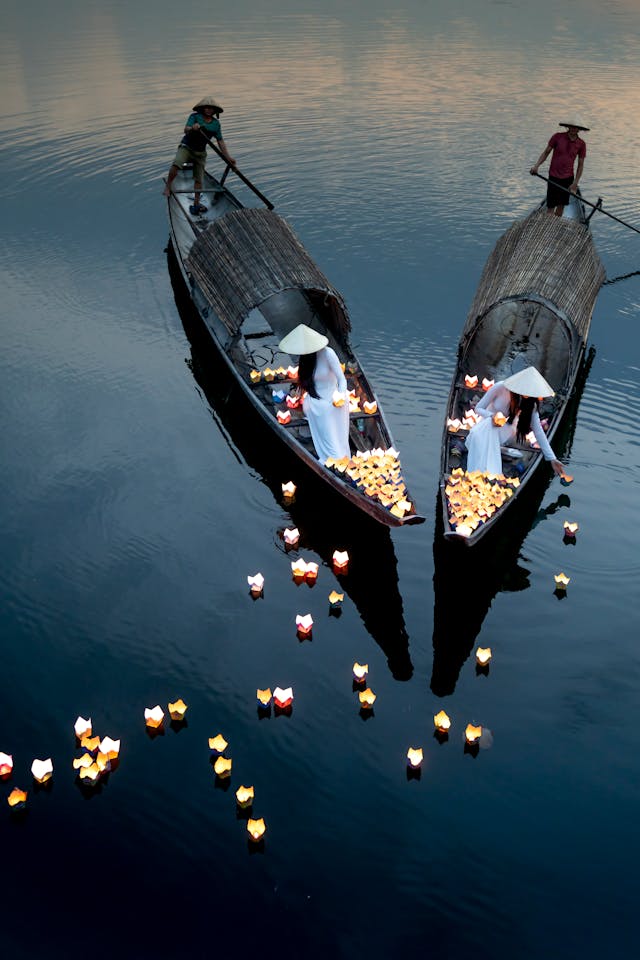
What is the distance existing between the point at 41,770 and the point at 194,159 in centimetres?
1102

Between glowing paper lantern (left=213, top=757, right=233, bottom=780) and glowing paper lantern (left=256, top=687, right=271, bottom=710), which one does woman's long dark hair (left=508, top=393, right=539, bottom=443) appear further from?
glowing paper lantern (left=213, top=757, right=233, bottom=780)

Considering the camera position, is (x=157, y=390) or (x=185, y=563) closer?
(x=185, y=563)

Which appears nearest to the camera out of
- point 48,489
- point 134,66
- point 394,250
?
point 48,489

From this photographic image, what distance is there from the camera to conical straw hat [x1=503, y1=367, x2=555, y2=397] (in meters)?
9.95

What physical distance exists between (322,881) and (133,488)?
17.8 feet

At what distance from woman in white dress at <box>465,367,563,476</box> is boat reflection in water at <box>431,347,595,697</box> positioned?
2.51ft

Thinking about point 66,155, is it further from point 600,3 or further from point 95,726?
point 600,3

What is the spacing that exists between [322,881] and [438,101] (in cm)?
2258

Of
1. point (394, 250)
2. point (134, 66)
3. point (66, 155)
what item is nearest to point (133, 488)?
point (394, 250)

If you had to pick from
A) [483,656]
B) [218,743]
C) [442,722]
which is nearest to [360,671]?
[442,722]

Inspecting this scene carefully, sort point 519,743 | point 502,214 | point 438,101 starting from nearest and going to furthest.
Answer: point 519,743
point 502,214
point 438,101

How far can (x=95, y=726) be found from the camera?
26.3 ft

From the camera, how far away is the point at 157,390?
42.9 feet

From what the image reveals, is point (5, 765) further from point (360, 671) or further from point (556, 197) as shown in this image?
point (556, 197)
